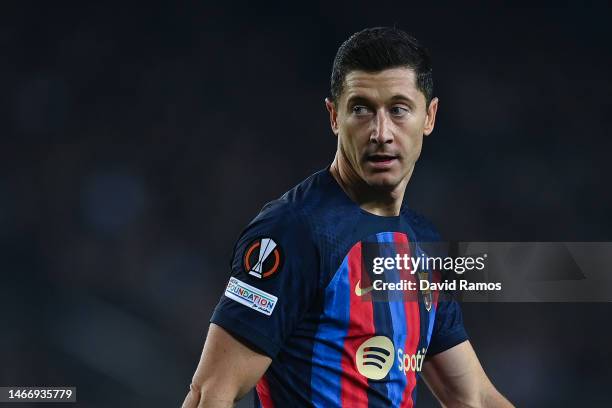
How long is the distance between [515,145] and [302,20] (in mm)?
1904

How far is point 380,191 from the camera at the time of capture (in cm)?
262

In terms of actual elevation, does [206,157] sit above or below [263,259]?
above

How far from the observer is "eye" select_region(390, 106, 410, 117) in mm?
2516

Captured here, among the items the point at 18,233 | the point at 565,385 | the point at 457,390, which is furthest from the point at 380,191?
the point at 18,233

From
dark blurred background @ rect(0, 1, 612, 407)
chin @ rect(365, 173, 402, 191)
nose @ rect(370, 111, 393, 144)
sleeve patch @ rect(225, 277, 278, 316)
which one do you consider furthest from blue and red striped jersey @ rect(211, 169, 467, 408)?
dark blurred background @ rect(0, 1, 612, 407)

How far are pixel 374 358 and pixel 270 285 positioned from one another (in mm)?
396

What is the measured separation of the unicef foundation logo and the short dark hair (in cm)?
73

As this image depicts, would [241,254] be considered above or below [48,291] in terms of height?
below

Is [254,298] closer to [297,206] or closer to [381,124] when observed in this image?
[297,206]

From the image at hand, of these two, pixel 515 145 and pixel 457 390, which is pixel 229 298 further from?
pixel 515 145

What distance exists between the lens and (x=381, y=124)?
2461 millimetres

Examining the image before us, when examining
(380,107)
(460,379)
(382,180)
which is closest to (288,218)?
(382,180)

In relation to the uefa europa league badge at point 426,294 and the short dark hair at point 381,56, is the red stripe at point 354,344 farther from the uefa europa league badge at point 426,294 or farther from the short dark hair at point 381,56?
the short dark hair at point 381,56

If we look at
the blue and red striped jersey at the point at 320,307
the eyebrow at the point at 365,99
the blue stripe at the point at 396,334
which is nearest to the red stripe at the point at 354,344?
the blue and red striped jersey at the point at 320,307
